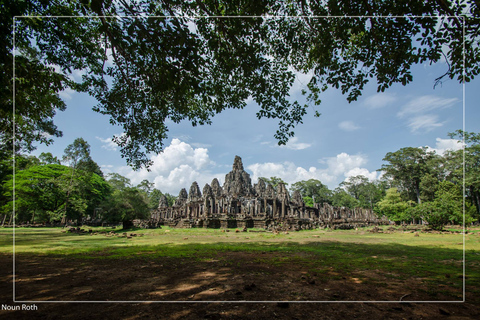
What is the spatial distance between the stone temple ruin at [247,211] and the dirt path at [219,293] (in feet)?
60.1

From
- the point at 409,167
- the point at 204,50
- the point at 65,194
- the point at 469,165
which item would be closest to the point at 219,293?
the point at 204,50

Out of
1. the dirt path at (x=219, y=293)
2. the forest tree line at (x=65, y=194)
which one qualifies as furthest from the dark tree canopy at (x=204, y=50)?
the forest tree line at (x=65, y=194)

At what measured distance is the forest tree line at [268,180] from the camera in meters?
19.0

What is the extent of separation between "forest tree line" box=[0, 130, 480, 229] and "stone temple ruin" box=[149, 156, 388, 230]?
5.46 m

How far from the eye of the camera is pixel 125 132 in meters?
7.90

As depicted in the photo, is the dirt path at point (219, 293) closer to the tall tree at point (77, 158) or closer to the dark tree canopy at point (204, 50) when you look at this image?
the dark tree canopy at point (204, 50)

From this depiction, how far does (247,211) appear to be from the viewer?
29.7 meters

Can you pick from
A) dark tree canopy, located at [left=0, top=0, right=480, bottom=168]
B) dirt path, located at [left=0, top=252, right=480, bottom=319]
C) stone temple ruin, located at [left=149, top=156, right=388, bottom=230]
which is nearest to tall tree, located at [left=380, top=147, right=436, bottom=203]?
stone temple ruin, located at [left=149, top=156, right=388, bottom=230]

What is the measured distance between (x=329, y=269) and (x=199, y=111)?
750 cm

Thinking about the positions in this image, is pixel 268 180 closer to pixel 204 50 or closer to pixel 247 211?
pixel 247 211

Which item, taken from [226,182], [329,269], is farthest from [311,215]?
[329,269]

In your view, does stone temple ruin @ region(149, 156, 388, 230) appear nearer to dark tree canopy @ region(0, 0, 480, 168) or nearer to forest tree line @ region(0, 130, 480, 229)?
forest tree line @ region(0, 130, 480, 229)

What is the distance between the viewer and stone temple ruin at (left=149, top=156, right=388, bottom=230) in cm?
2378

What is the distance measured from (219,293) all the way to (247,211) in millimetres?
27784
